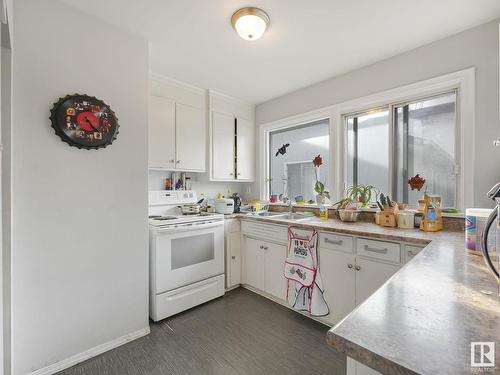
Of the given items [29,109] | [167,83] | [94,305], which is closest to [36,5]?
[29,109]

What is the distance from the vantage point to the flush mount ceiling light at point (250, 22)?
164 centimetres

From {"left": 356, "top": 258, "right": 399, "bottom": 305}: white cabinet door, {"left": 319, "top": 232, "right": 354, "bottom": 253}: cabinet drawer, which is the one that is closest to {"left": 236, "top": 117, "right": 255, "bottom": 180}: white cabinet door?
{"left": 319, "top": 232, "right": 354, "bottom": 253}: cabinet drawer

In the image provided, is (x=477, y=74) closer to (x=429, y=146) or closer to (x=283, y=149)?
(x=429, y=146)

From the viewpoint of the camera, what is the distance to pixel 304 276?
2.15m

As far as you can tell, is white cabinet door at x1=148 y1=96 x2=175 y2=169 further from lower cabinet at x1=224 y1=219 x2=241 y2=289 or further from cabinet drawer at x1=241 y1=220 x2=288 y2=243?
cabinet drawer at x1=241 y1=220 x2=288 y2=243

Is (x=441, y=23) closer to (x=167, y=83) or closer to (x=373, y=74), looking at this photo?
(x=373, y=74)

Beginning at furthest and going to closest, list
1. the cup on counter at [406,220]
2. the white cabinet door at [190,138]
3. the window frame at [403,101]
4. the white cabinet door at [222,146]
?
the white cabinet door at [222,146]
the white cabinet door at [190,138]
the cup on counter at [406,220]
the window frame at [403,101]

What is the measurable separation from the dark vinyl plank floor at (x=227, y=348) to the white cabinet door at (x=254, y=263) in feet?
1.20

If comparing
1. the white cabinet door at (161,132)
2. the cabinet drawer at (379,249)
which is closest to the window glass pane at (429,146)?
the cabinet drawer at (379,249)

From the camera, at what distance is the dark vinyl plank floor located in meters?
1.60

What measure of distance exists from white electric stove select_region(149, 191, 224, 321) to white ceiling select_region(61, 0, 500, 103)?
152 centimetres

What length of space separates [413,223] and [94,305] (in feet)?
8.51

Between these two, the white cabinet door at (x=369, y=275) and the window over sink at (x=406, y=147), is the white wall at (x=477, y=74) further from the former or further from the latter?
the white cabinet door at (x=369, y=275)
